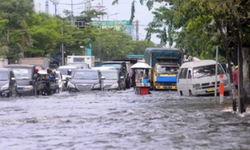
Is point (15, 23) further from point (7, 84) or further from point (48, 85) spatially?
point (7, 84)

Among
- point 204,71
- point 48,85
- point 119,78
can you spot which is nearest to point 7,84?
point 48,85

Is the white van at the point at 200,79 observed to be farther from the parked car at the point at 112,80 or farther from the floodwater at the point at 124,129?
the floodwater at the point at 124,129

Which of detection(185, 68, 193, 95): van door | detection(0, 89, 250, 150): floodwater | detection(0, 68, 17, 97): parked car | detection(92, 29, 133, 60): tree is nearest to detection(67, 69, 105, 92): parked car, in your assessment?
detection(0, 68, 17, 97): parked car

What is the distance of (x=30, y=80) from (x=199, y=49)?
11.5 metres

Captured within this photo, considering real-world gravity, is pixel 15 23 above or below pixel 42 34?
above

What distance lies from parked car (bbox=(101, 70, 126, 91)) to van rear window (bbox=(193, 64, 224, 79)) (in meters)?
8.34

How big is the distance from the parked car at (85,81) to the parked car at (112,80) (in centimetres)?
225

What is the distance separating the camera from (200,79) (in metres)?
29.7

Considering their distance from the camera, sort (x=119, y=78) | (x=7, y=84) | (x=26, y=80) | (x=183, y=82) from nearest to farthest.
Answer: (x=7, y=84), (x=26, y=80), (x=183, y=82), (x=119, y=78)

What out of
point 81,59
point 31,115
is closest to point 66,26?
point 81,59

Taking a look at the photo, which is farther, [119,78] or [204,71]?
[119,78]

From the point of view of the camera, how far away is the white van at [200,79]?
96.9 ft

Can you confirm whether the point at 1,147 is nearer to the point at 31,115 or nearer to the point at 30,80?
the point at 31,115

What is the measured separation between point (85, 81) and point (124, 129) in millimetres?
19697
